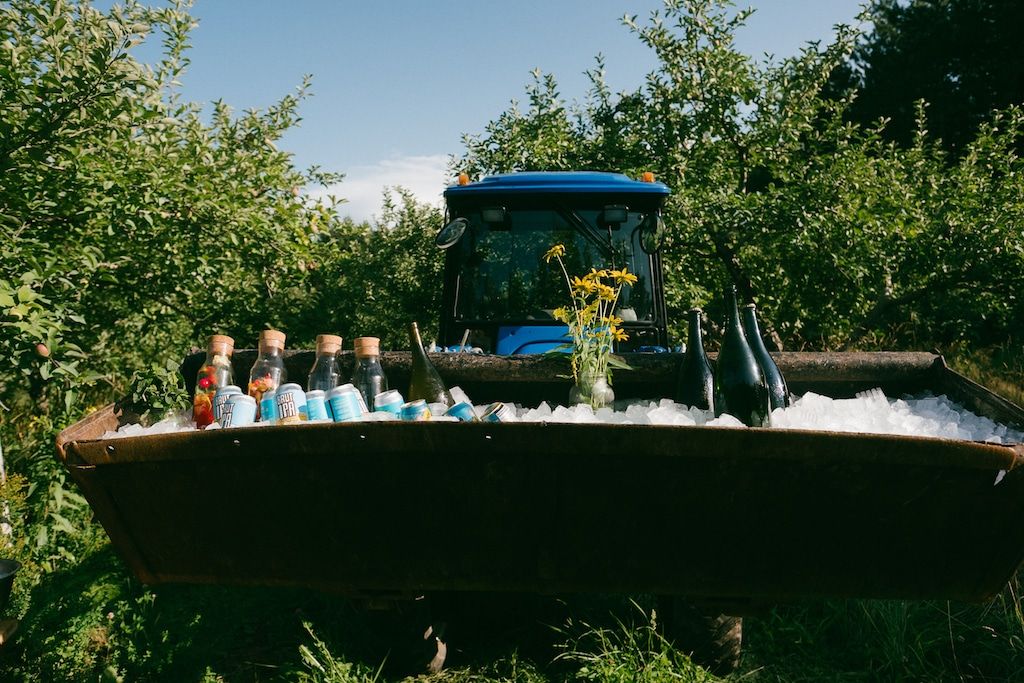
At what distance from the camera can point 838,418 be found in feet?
6.84

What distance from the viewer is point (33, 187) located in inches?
171

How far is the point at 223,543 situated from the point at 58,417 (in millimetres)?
4209

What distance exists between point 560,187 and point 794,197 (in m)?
4.15

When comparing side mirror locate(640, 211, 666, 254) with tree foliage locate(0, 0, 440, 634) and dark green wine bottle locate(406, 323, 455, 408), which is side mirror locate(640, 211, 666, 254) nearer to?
dark green wine bottle locate(406, 323, 455, 408)

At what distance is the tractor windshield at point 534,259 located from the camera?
4.12 meters

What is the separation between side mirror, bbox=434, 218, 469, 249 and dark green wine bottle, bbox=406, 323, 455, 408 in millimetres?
1520

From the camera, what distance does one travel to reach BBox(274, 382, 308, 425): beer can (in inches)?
87.3

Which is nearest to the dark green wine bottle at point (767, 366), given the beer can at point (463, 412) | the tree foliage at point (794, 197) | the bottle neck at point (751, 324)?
the bottle neck at point (751, 324)

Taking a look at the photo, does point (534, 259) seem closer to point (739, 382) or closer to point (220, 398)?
point (739, 382)

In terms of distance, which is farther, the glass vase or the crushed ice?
the glass vase

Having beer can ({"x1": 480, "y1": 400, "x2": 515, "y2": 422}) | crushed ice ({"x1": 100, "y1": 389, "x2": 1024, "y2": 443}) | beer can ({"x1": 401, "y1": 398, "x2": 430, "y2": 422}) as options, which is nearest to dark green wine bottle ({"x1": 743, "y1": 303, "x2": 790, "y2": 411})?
crushed ice ({"x1": 100, "y1": 389, "x2": 1024, "y2": 443})

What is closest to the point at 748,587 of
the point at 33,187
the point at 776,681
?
the point at 776,681

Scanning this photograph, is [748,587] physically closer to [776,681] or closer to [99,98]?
[776,681]

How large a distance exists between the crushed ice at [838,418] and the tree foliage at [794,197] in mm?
4332
